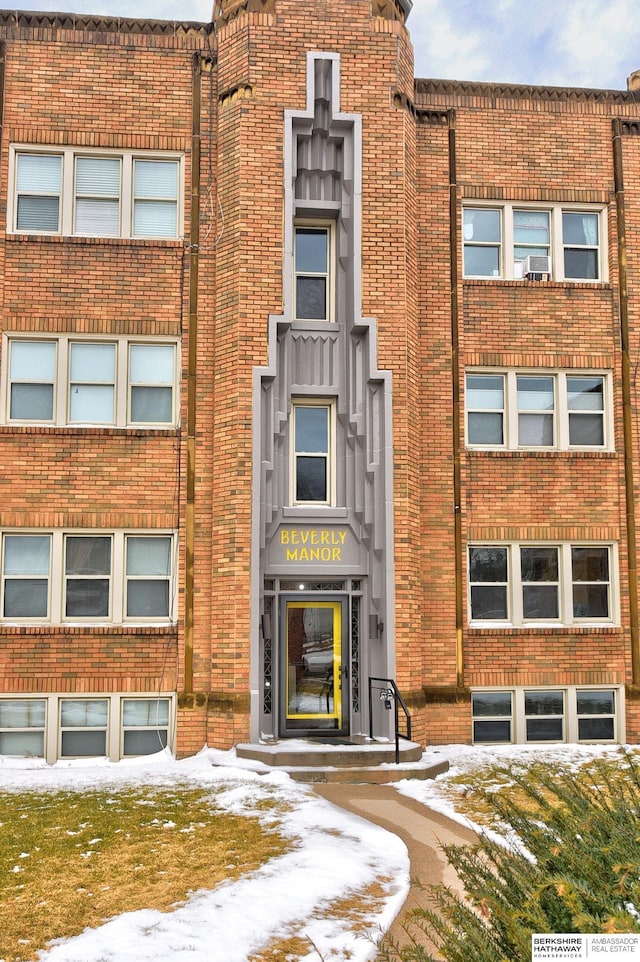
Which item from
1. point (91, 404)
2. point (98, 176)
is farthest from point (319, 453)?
point (98, 176)

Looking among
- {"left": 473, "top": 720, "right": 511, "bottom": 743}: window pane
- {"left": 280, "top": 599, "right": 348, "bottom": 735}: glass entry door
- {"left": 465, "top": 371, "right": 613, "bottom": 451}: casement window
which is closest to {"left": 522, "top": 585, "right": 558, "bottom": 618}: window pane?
{"left": 473, "top": 720, "right": 511, "bottom": 743}: window pane

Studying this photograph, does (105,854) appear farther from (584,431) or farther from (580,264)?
(580,264)

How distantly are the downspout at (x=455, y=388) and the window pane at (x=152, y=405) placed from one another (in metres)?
4.85

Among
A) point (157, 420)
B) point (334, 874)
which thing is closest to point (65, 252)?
point (157, 420)

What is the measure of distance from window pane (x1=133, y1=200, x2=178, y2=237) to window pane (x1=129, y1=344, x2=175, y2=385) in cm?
192

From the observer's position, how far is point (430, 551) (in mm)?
15570

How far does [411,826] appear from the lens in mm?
9695

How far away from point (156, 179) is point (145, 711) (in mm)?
8744

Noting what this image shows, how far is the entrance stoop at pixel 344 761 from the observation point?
12391 mm

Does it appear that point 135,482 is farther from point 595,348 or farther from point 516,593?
point 595,348

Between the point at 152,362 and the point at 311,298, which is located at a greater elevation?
the point at 311,298

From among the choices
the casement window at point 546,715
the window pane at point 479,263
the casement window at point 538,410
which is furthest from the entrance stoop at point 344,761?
the window pane at point 479,263

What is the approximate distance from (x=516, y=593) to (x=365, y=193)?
7155 millimetres

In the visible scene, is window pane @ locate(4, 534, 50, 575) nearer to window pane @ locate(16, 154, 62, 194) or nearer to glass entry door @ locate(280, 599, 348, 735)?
glass entry door @ locate(280, 599, 348, 735)
